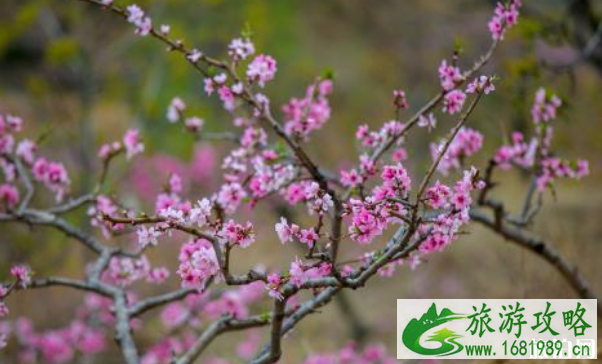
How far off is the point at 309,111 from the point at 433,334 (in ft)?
4.64

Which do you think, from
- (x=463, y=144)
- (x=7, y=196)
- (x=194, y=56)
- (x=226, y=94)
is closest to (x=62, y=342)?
(x=7, y=196)

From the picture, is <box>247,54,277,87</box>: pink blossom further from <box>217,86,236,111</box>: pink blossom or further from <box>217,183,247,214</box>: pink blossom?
<box>217,183,247,214</box>: pink blossom

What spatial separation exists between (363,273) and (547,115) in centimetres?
219

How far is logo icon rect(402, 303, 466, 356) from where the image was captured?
367cm

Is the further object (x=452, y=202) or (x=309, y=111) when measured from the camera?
(x=309, y=111)

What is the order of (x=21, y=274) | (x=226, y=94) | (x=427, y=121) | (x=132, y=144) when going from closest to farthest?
(x=21, y=274), (x=226, y=94), (x=427, y=121), (x=132, y=144)

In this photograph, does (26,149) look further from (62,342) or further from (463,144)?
(62,342)

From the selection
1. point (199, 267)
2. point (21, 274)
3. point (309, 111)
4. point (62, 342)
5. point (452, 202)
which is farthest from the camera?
point (62, 342)

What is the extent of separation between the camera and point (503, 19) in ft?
11.7

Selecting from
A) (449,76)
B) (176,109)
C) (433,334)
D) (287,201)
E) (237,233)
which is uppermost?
(176,109)

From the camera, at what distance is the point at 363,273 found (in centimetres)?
260

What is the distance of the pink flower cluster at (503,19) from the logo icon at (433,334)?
1.48m

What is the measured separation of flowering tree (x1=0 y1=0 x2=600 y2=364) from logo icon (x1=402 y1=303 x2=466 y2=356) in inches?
14.5

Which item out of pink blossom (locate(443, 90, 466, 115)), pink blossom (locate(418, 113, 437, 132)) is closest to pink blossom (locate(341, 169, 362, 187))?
pink blossom (locate(418, 113, 437, 132))
